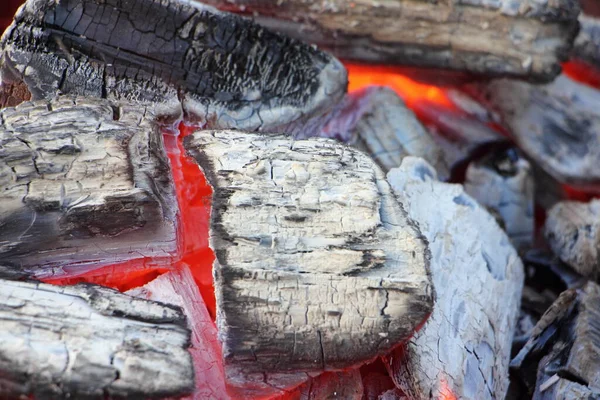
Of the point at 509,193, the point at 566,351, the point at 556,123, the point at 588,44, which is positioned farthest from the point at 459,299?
the point at 588,44

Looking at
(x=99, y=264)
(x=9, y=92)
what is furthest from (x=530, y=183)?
(x=9, y=92)

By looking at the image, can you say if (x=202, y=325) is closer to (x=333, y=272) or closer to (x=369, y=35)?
(x=333, y=272)

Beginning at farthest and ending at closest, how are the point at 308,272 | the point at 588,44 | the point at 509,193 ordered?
the point at 588,44 → the point at 509,193 → the point at 308,272

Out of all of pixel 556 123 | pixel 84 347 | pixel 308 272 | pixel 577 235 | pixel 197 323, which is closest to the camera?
pixel 84 347

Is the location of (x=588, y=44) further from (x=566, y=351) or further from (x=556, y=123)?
(x=566, y=351)

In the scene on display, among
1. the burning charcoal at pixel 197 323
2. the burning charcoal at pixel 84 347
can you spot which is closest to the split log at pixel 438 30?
the burning charcoal at pixel 197 323

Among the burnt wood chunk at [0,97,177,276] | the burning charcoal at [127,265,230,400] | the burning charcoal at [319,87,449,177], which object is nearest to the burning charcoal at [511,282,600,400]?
the burning charcoal at [319,87,449,177]

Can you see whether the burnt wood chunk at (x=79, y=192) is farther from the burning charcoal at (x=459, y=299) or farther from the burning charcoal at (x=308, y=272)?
the burning charcoal at (x=459, y=299)
